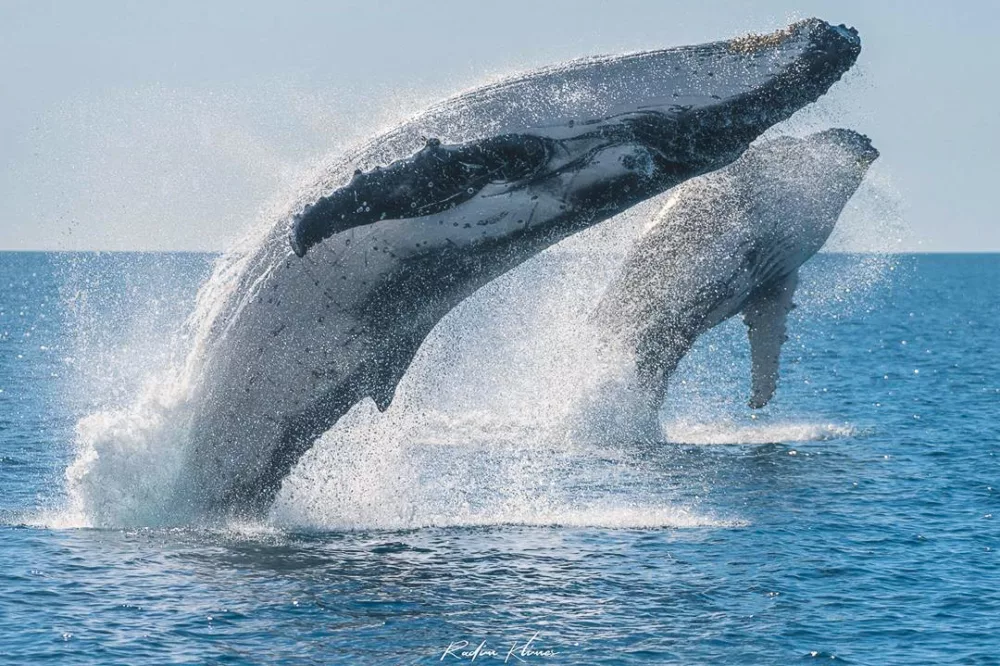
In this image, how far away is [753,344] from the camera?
81.9ft

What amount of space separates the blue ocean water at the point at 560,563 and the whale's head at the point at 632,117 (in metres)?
3.91

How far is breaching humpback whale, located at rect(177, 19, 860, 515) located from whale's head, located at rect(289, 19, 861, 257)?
0.02 meters

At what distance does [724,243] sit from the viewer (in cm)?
2286

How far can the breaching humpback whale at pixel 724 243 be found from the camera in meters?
22.9

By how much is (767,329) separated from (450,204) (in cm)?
1180

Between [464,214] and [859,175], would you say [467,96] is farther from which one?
[859,175]

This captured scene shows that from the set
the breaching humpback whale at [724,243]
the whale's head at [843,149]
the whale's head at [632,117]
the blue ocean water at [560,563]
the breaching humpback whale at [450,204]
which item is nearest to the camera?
the blue ocean water at [560,563]

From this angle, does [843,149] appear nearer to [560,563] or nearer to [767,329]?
[767,329]

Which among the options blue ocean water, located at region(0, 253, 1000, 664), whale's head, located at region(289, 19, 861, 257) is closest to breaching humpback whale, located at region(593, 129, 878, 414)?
blue ocean water, located at region(0, 253, 1000, 664)

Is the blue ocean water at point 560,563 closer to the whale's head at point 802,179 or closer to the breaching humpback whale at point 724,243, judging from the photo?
the breaching humpback whale at point 724,243

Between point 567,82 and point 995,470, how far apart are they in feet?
42.0
